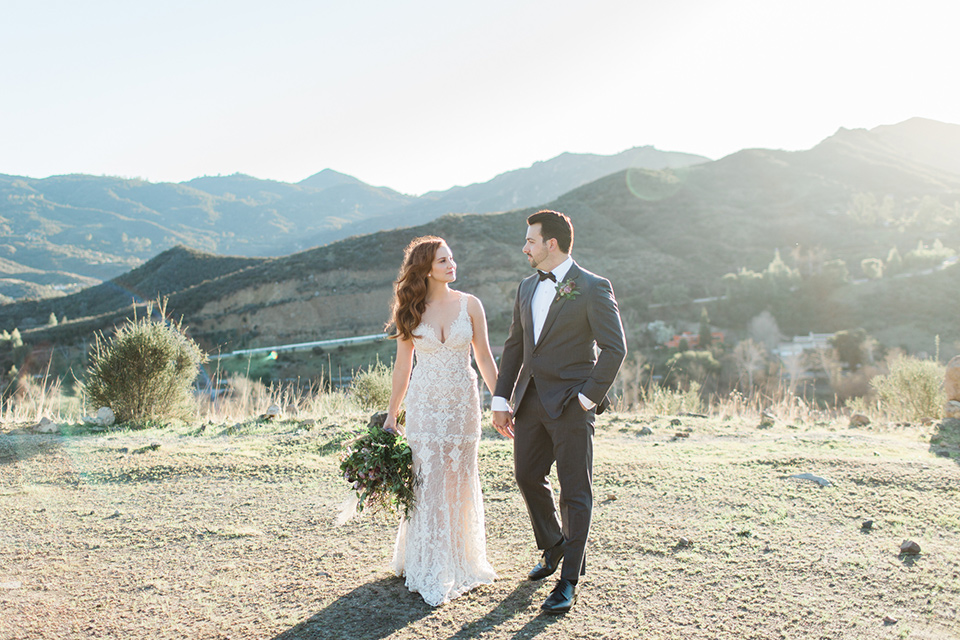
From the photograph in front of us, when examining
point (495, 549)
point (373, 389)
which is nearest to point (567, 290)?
point (495, 549)

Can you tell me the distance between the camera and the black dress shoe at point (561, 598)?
2748 millimetres

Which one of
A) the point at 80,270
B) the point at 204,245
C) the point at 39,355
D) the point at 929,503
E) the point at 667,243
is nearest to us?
the point at 929,503

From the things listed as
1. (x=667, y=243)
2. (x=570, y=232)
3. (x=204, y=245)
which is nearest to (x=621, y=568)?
(x=570, y=232)

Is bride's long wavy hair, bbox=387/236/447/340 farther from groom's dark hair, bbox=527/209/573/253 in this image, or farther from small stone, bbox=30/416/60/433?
small stone, bbox=30/416/60/433

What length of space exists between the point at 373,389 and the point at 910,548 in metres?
6.46

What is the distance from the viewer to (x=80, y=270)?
107 meters

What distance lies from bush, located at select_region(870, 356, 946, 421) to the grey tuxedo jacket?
301 inches

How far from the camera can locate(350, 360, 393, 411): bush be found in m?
8.36

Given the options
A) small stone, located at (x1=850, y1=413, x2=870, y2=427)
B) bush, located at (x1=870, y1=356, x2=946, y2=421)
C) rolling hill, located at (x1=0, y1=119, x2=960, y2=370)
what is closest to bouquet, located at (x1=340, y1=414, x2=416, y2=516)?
small stone, located at (x1=850, y1=413, x2=870, y2=427)

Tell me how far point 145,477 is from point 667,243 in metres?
53.3

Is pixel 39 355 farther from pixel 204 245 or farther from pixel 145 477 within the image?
pixel 204 245

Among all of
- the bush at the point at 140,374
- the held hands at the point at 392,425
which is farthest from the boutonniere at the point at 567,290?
the bush at the point at 140,374

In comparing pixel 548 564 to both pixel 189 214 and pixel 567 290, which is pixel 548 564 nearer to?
pixel 567 290

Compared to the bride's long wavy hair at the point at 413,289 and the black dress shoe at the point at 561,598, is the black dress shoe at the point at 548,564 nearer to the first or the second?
the black dress shoe at the point at 561,598
